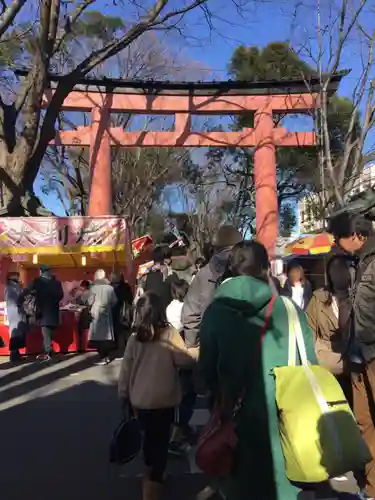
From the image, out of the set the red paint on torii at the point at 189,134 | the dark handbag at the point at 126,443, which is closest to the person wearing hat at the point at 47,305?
the dark handbag at the point at 126,443

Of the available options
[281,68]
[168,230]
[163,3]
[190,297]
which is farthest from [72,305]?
[168,230]

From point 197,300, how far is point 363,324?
5.67 ft

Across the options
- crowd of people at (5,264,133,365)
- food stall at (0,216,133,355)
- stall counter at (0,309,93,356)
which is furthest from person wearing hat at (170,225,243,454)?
food stall at (0,216,133,355)

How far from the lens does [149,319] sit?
384cm

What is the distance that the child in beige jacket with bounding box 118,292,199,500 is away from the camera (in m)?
3.79

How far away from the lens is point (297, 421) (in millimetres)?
2291

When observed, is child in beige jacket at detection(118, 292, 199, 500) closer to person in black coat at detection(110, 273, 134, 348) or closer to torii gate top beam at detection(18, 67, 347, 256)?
person in black coat at detection(110, 273, 134, 348)

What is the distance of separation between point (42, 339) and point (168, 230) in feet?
98.8

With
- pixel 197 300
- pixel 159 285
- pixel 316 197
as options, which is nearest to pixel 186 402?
pixel 197 300

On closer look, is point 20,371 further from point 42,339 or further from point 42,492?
point 42,492

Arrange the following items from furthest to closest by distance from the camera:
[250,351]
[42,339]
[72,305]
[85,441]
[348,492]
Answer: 1. [72,305]
2. [42,339]
3. [85,441]
4. [348,492]
5. [250,351]

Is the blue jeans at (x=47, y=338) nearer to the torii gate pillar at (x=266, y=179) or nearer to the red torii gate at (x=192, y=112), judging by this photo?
the red torii gate at (x=192, y=112)

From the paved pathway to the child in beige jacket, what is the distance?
1.91ft

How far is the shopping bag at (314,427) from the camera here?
2.26 m
